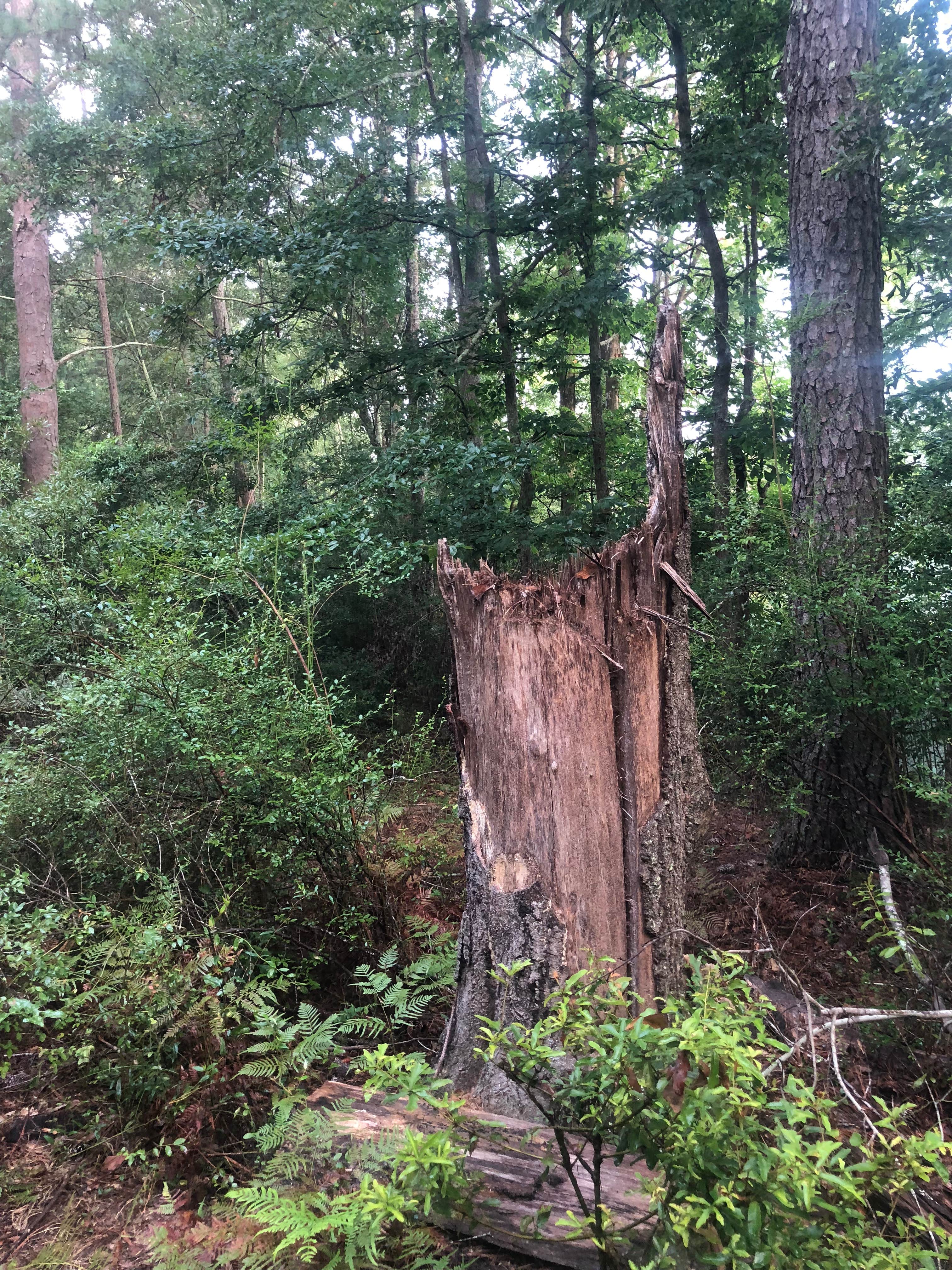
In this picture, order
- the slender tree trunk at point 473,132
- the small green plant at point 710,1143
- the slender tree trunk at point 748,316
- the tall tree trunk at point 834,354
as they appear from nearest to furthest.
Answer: the small green plant at point 710,1143
the tall tree trunk at point 834,354
the slender tree trunk at point 748,316
the slender tree trunk at point 473,132

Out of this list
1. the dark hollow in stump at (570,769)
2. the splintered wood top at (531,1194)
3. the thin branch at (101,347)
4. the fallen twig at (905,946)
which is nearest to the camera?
the splintered wood top at (531,1194)

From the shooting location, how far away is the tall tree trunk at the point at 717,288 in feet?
28.1

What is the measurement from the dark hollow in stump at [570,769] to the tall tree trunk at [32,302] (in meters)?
11.5

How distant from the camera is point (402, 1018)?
285cm

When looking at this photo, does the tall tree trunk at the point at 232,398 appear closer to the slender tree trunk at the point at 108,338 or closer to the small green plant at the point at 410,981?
the small green plant at the point at 410,981

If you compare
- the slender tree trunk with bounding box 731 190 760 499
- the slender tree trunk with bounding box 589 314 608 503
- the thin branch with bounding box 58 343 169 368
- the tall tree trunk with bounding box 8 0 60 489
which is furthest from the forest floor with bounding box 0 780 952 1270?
the tall tree trunk with bounding box 8 0 60 489

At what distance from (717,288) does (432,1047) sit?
A: 904 centimetres

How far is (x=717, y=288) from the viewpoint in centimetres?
912

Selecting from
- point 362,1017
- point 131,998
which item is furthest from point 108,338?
point 362,1017

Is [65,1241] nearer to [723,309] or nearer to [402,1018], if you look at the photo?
[402,1018]

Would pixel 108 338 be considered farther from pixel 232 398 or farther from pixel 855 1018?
pixel 855 1018

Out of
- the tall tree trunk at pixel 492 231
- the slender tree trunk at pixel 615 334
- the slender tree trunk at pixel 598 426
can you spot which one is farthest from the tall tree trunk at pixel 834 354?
the slender tree trunk at pixel 598 426

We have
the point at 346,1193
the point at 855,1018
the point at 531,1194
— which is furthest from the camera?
the point at 855,1018

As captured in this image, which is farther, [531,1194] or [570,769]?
[570,769]
